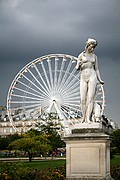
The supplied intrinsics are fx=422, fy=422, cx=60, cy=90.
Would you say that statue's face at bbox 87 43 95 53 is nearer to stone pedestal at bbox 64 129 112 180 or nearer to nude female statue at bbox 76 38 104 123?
nude female statue at bbox 76 38 104 123

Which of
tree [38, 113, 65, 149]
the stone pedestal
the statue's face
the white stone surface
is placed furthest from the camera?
tree [38, 113, 65, 149]

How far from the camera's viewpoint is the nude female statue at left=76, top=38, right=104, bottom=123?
13602mm

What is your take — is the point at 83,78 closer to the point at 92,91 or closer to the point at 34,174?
the point at 92,91

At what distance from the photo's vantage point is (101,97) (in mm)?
57312

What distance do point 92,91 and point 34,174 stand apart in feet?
16.4

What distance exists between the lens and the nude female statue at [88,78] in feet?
44.6

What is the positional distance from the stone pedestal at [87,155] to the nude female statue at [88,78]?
0.71 metres

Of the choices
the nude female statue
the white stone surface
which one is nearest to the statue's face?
the nude female statue

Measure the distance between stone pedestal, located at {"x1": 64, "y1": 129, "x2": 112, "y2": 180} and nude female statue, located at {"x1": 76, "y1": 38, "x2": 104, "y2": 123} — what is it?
2.34 feet

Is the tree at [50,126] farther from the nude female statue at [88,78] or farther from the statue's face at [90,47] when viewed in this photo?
the statue's face at [90,47]

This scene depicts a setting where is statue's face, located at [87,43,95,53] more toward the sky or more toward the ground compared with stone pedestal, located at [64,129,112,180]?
more toward the sky

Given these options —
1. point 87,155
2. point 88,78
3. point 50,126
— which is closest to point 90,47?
point 88,78

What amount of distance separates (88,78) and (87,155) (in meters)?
2.54

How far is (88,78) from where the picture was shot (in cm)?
1380
